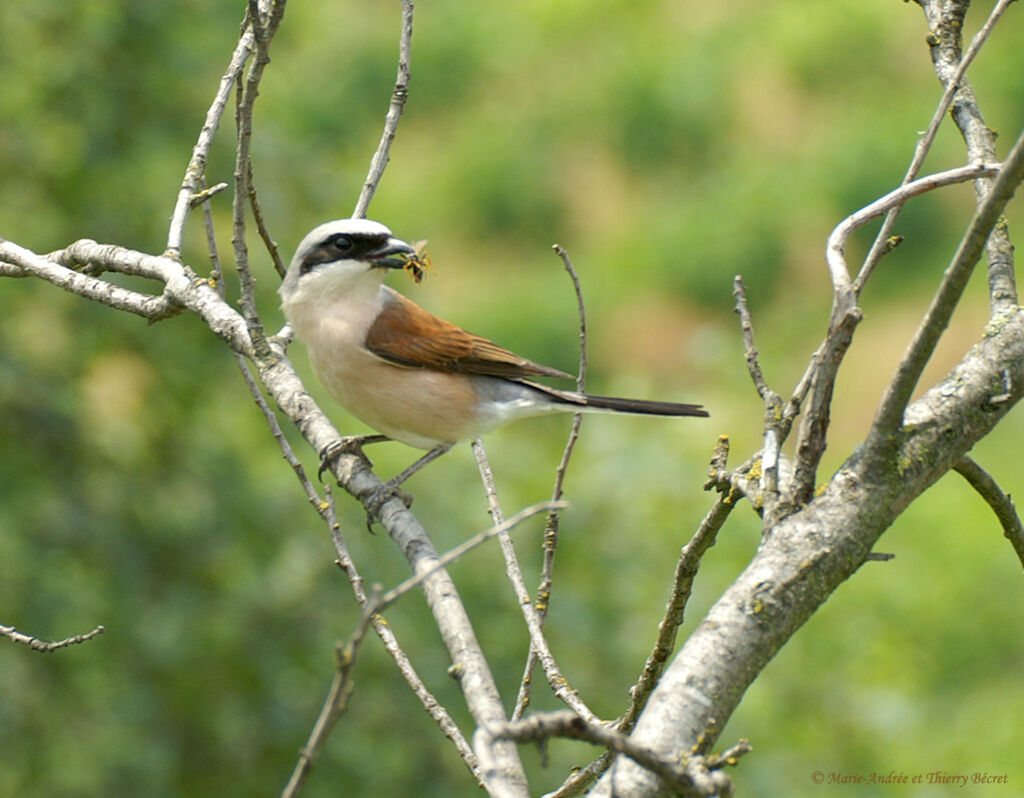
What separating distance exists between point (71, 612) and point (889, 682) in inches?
163

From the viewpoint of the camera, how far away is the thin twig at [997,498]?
1.97 meters

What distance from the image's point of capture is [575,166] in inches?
404

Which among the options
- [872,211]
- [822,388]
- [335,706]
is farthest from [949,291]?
[335,706]

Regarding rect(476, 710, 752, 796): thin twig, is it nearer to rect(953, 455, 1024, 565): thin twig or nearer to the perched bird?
rect(953, 455, 1024, 565): thin twig

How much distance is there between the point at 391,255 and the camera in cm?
325

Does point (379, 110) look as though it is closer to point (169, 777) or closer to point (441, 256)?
point (441, 256)

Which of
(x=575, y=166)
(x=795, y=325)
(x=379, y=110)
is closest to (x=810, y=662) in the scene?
(x=795, y=325)

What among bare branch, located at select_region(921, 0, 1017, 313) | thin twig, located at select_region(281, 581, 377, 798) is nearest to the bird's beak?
bare branch, located at select_region(921, 0, 1017, 313)

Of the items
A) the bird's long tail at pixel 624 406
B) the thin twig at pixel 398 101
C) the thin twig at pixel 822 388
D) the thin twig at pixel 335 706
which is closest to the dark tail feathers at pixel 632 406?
the bird's long tail at pixel 624 406

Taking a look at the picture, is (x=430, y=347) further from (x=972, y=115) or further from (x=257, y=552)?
(x=972, y=115)

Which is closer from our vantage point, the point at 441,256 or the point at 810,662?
the point at 810,662

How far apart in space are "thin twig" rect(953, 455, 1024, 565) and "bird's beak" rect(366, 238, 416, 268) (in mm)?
1753

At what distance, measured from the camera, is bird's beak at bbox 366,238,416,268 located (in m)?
3.22

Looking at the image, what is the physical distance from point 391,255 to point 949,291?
206cm
